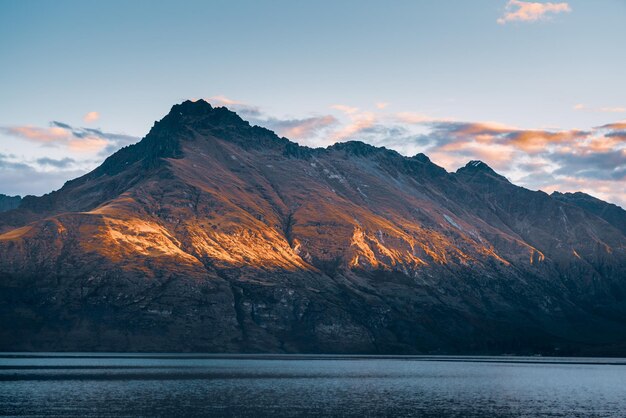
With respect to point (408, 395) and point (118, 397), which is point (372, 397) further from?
point (118, 397)

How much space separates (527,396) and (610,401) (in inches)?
847

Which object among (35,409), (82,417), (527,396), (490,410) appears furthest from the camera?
(527,396)

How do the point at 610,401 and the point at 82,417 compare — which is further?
the point at 610,401

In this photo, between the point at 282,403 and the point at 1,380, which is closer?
the point at 282,403

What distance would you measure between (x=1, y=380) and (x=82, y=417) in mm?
79705

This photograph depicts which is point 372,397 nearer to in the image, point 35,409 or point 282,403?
point 282,403

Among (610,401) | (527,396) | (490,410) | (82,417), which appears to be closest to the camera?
→ (82,417)

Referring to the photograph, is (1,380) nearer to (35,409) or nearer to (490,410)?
(35,409)

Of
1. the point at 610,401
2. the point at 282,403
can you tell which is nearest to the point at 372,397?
the point at 282,403

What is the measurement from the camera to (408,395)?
18612 centimetres

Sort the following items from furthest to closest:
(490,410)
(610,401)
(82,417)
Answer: (610,401) → (490,410) → (82,417)

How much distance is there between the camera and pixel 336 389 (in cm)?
19900

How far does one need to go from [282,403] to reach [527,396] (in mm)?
69806

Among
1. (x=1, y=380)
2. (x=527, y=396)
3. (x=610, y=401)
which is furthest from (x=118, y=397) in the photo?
(x=610, y=401)
